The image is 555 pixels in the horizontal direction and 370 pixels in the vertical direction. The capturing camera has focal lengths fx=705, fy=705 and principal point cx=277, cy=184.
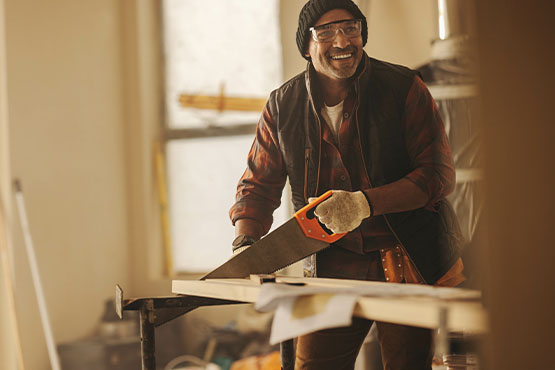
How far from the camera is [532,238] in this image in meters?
0.99

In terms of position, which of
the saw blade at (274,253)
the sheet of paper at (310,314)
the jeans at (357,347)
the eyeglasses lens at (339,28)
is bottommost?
the jeans at (357,347)

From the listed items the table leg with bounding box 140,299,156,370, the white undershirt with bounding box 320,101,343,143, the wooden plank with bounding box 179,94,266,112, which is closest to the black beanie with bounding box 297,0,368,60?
the white undershirt with bounding box 320,101,343,143

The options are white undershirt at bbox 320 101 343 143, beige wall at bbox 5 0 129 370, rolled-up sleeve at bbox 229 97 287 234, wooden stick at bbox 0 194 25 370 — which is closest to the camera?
white undershirt at bbox 320 101 343 143

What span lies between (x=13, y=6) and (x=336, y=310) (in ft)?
10.2

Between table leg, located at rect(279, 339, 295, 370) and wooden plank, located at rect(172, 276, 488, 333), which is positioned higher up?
wooden plank, located at rect(172, 276, 488, 333)

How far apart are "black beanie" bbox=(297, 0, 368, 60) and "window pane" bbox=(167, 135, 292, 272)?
2.16 metres

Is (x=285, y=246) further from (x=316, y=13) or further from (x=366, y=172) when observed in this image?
(x=316, y=13)

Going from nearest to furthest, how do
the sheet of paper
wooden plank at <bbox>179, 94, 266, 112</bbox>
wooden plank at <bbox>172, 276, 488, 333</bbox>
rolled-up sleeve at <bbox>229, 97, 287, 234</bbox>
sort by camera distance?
wooden plank at <bbox>172, 276, 488, 333</bbox> → the sheet of paper → rolled-up sleeve at <bbox>229, 97, 287, 234</bbox> → wooden plank at <bbox>179, 94, 266, 112</bbox>

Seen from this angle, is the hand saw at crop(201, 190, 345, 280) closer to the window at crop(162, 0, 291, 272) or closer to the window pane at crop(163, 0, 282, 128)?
the window at crop(162, 0, 291, 272)

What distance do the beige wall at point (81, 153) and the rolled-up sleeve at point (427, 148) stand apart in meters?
2.50

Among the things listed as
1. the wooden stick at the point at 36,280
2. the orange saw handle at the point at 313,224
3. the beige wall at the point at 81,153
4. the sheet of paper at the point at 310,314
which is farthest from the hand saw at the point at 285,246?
the beige wall at the point at 81,153

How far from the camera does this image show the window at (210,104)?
4.16 metres

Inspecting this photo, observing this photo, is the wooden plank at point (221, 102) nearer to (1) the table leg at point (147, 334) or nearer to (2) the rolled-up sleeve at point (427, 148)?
(2) the rolled-up sleeve at point (427, 148)

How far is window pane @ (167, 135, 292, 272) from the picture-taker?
4164 mm
